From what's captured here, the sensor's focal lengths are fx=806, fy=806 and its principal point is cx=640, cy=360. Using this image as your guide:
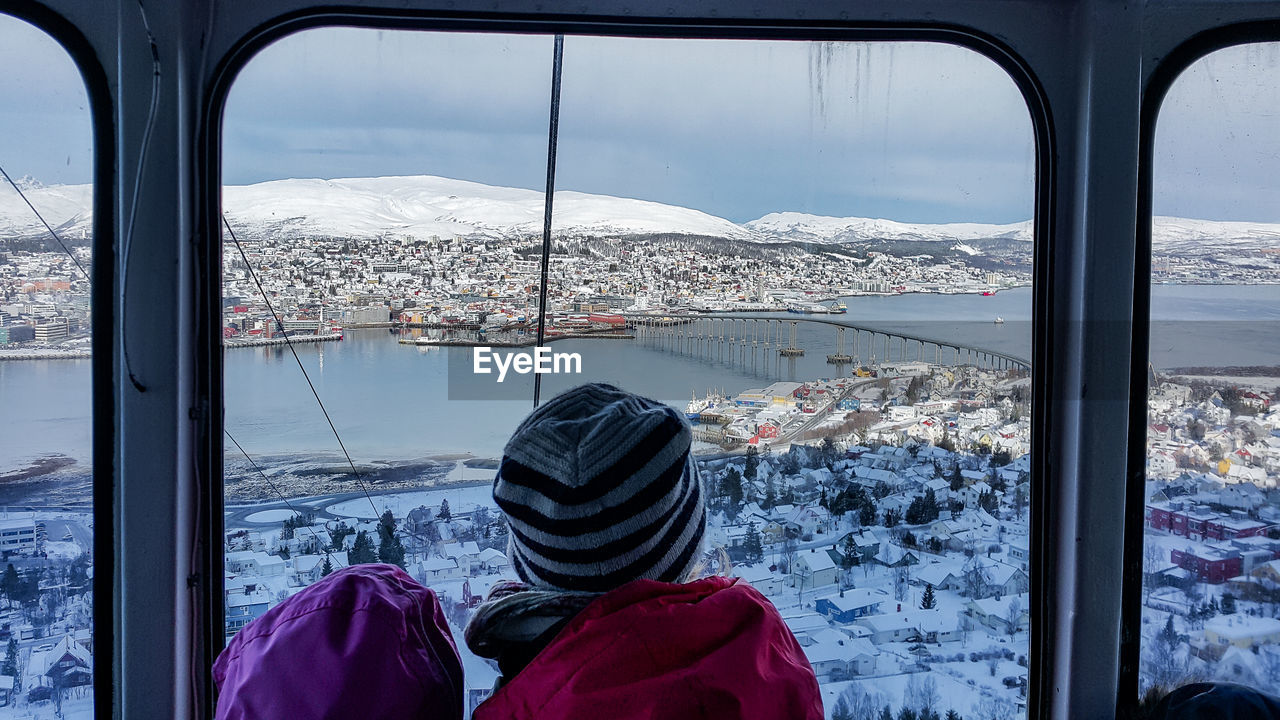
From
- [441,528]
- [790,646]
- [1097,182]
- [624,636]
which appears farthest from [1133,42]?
[441,528]

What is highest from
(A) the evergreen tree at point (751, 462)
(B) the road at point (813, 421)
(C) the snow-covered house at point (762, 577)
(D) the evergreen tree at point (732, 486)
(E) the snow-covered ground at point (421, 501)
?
(B) the road at point (813, 421)

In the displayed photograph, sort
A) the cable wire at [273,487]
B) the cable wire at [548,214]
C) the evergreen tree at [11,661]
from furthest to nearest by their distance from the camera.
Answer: the cable wire at [548,214]
the cable wire at [273,487]
the evergreen tree at [11,661]

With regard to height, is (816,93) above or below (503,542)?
above

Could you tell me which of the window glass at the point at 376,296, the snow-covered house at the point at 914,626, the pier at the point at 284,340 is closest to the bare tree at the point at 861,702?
the snow-covered house at the point at 914,626

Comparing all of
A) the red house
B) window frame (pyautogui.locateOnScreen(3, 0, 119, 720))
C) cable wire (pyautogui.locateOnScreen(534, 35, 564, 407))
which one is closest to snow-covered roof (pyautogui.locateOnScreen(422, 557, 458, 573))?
cable wire (pyautogui.locateOnScreen(534, 35, 564, 407))

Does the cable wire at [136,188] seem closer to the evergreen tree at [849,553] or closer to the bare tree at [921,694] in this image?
the evergreen tree at [849,553]

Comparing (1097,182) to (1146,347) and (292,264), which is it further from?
(292,264)

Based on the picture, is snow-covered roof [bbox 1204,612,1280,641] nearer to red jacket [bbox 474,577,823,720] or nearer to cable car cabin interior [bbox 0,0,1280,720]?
cable car cabin interior [bbox 0,0,1280,720]
